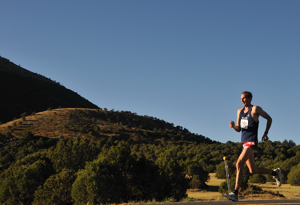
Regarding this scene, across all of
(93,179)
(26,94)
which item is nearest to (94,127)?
(26,94)

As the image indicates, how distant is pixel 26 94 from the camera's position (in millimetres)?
158000

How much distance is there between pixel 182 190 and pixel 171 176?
258cm

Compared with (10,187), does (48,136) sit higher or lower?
higher

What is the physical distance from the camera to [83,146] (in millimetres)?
56656

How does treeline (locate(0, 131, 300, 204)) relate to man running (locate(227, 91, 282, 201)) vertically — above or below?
below

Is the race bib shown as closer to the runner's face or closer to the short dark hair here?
the runner's face

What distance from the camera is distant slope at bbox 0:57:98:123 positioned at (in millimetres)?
142625

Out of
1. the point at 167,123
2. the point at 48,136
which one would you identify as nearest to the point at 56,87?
the point at 167,123

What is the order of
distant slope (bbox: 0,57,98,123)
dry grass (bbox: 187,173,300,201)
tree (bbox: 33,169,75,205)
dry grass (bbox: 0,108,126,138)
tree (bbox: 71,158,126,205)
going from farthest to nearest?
distant slope (bbox: 0,57,98,123)
dry grass (bbox: 0,108,126,138)
tree (bbox: 33,169,75,205)
tree (bbox: 71,158,126,205)
dry grass (bbox: 187,173,300,201)

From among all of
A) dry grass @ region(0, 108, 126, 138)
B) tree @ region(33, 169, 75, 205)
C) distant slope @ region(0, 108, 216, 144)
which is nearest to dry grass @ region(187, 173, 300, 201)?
tree @ region(33, 169, 75, 205)

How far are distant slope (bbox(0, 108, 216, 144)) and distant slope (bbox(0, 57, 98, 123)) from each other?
25.5 meters

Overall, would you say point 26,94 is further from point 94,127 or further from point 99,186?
point 99,186

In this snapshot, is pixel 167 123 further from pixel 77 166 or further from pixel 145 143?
pixel 77 166

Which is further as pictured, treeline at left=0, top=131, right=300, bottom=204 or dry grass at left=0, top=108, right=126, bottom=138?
dry grass at left=0, top=108, right=126, bottom=138
